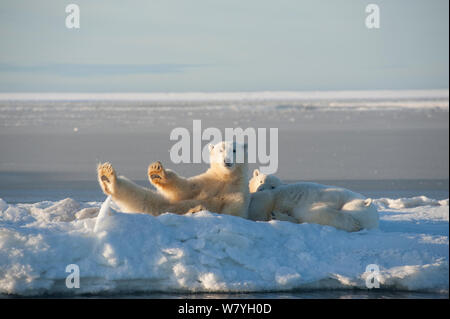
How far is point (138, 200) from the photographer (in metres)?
5.84

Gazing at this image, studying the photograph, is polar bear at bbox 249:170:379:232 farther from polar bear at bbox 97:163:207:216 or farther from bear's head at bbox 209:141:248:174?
polar bear at bbox 97:163:207:216

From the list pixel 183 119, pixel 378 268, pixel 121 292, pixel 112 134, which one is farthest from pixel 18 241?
pixel 183 119

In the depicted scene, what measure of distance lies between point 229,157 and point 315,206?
975mm

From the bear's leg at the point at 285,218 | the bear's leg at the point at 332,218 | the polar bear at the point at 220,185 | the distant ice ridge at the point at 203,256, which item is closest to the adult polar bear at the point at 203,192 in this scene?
the polar bear at the point at 220,185

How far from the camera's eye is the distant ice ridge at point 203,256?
192 inches

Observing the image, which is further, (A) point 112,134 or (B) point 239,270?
(A) point 112,134

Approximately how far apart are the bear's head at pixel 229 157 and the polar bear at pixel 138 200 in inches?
16.1

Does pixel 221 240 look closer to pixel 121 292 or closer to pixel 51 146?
pixel 121 292

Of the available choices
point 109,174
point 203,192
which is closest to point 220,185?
point 203,192

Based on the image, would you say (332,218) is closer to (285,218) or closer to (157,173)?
(285,218)

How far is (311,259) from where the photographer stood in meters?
5.19

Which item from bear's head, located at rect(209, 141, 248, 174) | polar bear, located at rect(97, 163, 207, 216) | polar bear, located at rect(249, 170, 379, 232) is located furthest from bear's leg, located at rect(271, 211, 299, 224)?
polar bear, located at rect(97, 163, 207, 216)

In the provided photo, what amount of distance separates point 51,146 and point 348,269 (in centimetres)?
1156

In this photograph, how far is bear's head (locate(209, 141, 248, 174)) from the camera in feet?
19.1
